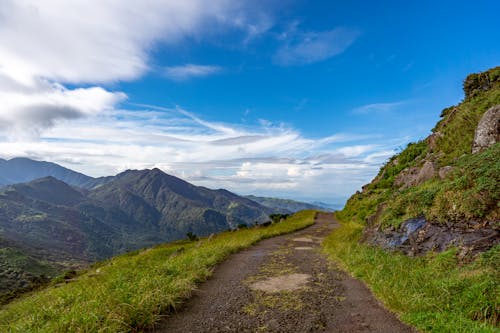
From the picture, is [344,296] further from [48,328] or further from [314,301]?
[48,328]

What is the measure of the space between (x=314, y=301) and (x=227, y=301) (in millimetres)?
2464

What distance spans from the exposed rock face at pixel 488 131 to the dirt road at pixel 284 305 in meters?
8.76

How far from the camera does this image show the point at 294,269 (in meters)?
Result: 11.6

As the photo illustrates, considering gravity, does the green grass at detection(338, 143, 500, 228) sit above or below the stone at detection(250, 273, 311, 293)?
above

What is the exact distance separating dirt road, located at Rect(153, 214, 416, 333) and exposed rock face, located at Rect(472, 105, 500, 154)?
876 centimetres

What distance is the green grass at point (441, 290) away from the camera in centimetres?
553

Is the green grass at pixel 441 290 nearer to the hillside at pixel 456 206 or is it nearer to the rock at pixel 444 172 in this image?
the hillside at pixel 456 206

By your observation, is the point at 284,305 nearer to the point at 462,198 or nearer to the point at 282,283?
the point at 282,283

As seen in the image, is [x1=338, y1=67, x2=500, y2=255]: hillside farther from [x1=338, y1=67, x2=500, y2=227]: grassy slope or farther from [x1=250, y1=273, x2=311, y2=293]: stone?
[x1=250, y1=273, x2=311, y2=293]: stone

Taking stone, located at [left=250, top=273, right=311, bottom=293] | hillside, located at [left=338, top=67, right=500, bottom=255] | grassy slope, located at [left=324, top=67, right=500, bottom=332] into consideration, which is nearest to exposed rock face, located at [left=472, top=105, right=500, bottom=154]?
hillside, located at [left=338, top=67, right=500, bottom=255]

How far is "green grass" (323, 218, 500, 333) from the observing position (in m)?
5.53

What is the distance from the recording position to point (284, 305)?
24.9 ft

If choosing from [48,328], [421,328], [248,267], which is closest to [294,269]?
[248,267]

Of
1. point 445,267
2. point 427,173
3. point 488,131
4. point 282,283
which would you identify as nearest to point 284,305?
point 282,283
